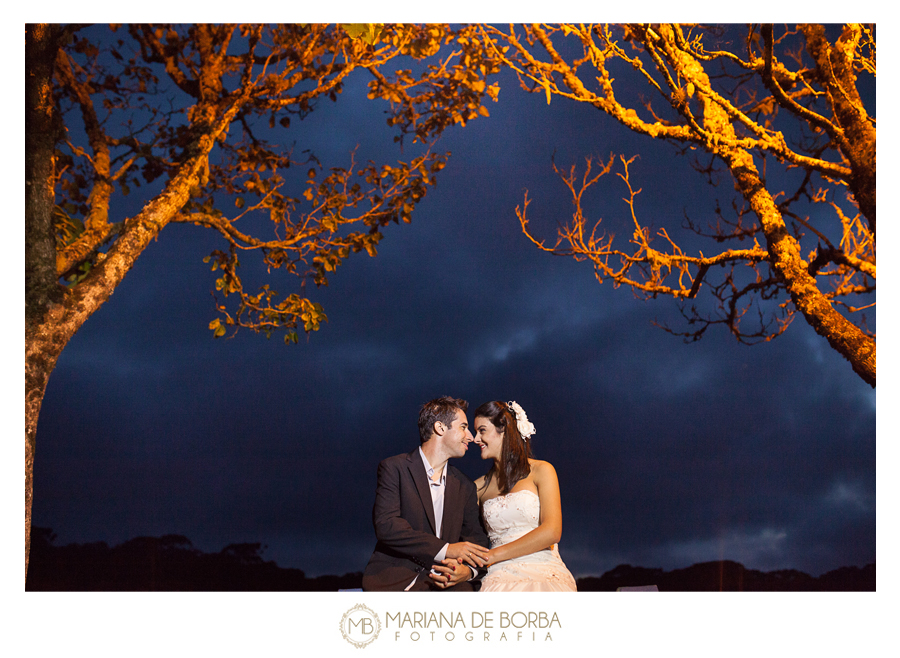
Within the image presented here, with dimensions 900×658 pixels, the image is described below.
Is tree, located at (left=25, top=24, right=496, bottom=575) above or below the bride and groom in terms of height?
above

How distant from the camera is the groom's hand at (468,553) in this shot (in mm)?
2818

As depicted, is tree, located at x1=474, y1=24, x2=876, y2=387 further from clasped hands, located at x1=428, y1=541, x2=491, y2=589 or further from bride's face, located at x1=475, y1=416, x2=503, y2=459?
clasped hands, located at x1=428, y1=541, x2=491, y2=589

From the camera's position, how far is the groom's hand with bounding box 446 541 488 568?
2.82 metres

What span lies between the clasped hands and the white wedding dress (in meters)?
0.14

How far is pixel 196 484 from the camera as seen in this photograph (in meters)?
3.59

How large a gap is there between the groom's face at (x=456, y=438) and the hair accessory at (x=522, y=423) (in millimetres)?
300

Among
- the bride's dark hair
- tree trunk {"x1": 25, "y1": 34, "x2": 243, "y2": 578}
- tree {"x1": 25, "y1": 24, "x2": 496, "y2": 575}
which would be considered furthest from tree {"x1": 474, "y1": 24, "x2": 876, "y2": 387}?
tree trunk {"x1": 25, "y1": 34, "x2": 243, "y2": 578}

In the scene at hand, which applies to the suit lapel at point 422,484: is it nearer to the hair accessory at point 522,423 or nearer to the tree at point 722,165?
the hair accessory at point 522,423
